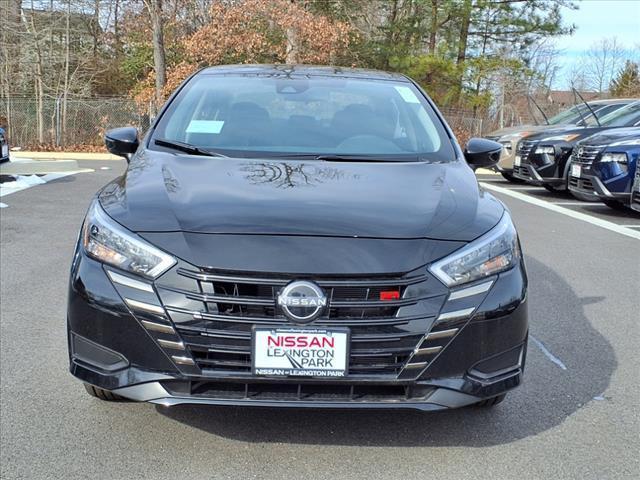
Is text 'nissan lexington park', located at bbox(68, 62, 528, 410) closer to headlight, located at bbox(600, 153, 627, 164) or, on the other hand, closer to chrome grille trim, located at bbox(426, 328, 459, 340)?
chrome grille trim, located at bbox(426, 328, 459, 340)

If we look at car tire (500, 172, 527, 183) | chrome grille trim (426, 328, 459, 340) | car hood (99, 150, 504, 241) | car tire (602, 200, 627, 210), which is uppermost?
car hood (99, 150, 504, 241)

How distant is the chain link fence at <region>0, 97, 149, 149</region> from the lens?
22.5 meters

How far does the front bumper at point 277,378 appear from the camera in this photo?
2453mm

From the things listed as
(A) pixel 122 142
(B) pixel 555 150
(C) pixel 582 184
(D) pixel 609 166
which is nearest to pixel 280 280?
(A) pixel 122 142

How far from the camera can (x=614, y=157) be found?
9266 mm

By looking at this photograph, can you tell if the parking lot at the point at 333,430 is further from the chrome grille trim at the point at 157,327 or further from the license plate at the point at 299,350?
the chrome grille trim at the point at 157,327

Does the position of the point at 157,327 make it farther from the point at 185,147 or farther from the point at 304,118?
the point at 304,118

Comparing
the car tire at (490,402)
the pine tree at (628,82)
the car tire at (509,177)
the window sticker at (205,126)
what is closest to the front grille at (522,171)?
the car tire at (509,177)

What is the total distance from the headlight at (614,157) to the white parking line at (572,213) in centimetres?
81

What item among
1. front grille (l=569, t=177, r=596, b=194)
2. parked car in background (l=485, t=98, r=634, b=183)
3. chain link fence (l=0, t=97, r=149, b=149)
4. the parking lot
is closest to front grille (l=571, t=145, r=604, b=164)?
front grille (l=569, t=177, r=596, b=194)

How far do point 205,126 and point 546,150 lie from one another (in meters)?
9.22

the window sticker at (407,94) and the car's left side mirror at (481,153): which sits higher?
the window sticker at (407,94)

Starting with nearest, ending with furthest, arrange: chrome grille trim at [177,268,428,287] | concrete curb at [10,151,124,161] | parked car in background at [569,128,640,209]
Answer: chrome grille trim at [177,268,428,287] → parked car in background at [569,128,640,209] → concrete curb at [10,151,124,161]

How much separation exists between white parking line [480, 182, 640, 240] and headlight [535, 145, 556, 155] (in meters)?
0.78
